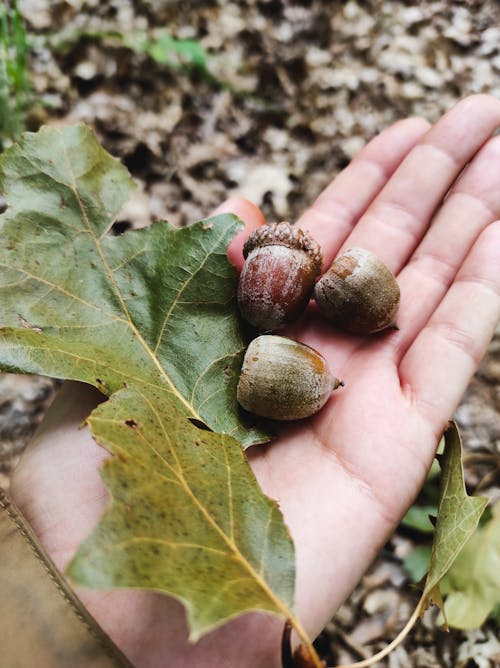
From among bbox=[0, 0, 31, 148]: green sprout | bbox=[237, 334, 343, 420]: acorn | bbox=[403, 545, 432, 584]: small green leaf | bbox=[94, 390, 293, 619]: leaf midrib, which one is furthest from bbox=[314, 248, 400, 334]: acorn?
bbox=[0, 0, 31, 148]: green sprout

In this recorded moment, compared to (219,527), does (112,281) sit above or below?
above

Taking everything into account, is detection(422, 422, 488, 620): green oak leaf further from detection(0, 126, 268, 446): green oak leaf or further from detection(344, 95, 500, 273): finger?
detection(344, 95, 500, 273): finger

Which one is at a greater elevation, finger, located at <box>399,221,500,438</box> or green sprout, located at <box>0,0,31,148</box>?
green sprout, located at <box>0,0,31,148</box>

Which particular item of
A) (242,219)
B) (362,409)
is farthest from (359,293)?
(242,219)

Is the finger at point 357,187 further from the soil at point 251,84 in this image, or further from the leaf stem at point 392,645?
the leaf stem at point 392,645

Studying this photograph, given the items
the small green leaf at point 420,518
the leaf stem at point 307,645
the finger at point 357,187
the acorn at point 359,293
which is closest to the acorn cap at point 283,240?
the acorn at point 359,293

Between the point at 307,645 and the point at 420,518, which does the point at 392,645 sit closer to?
the point at 307,645
